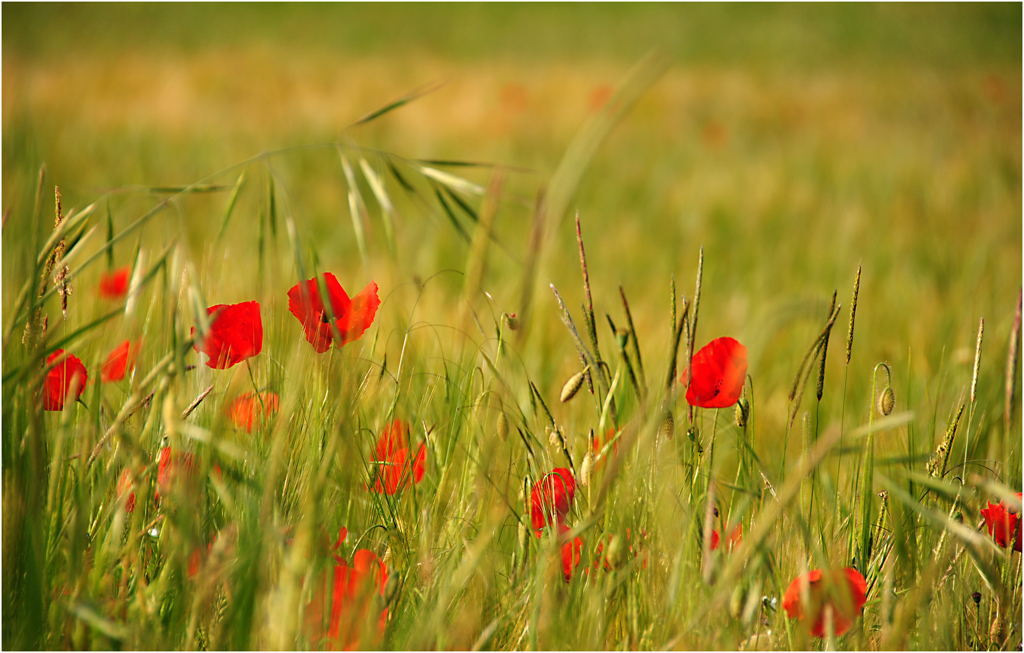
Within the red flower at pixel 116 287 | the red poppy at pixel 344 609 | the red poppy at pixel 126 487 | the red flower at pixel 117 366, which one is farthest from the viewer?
the red flower at pixel 116 287

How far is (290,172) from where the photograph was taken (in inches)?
103

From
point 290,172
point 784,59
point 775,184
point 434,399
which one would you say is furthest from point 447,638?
point 784,59

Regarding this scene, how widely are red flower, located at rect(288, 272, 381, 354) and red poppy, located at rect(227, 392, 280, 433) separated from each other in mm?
63

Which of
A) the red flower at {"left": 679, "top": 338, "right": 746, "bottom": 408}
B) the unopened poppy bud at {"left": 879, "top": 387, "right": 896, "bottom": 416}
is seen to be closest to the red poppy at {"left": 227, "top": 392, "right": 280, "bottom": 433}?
the red flower at {"left": 679, "top": 338, "right": 746, "bottom": 408}

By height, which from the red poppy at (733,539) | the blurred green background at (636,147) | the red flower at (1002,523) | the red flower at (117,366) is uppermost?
the blurred green background at (636,147)

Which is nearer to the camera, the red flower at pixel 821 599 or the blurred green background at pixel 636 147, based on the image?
the red flower at pixel 821 599

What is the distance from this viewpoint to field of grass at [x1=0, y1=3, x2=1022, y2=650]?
0.41m

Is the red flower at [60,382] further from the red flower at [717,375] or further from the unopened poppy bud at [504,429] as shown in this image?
the red flower at [717,375]

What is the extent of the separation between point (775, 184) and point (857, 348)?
1390 mm

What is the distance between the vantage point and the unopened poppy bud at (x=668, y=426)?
52 centimetres

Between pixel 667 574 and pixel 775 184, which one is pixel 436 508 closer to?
pixel 667 574

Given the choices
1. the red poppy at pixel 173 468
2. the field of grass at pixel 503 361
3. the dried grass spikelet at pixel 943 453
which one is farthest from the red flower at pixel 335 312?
the dried grass spikelet at pixel 943 453

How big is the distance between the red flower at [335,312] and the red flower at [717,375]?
0.89 feet

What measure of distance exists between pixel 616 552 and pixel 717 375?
0.54 ft
